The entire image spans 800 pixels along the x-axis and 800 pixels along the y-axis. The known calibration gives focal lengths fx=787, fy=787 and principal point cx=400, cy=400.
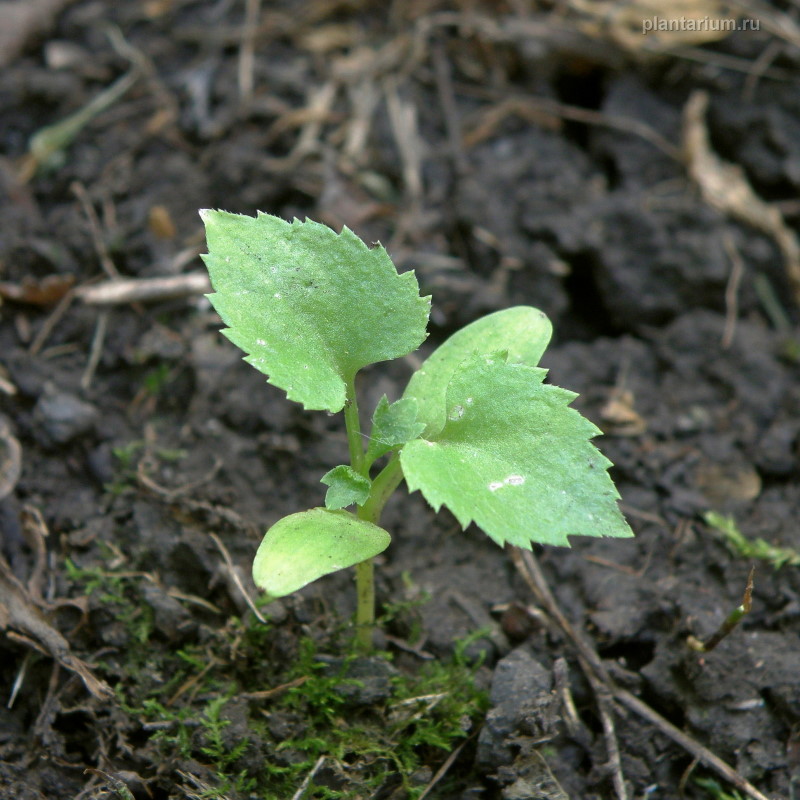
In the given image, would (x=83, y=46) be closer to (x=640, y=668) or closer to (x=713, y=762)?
(x=640, y=668)

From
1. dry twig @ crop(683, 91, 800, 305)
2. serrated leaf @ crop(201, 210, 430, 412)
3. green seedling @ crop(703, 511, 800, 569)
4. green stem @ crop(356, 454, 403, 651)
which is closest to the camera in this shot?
serrated leaf @ crop(201, 210, 430, 412)

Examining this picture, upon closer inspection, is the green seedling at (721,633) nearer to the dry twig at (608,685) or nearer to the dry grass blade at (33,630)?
the dry twig at (608,685)

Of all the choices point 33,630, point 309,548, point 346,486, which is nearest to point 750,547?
point 346,486

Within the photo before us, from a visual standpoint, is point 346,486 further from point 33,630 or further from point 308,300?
point 33,630

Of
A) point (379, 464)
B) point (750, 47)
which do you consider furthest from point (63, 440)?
point (750, 47)

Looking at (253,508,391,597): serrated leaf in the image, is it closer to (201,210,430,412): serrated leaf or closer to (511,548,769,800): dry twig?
(201,210,430,412): serrated leaf

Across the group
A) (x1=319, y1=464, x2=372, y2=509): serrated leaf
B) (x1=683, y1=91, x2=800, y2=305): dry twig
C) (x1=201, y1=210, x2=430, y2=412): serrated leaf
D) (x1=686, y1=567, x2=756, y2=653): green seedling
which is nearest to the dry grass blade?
(x1=319, y1=464, x2=372, y2=509): serrated leaf

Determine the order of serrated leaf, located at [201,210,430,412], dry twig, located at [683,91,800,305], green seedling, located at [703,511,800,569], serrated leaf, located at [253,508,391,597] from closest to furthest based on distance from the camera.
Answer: serrated leaf, located at [253,508,391,597] → serrated leaf, located at [201,210,430,412] → green seedling, located at [703,511,800,569] → dry twig, located at [683,91,800,305]
